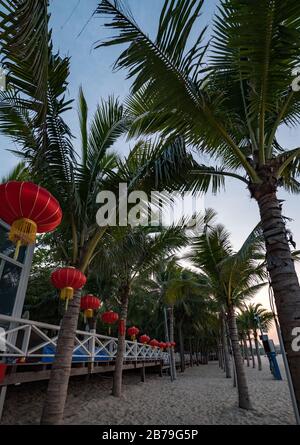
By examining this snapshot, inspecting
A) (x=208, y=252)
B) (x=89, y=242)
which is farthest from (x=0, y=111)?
(x=208, y=252)

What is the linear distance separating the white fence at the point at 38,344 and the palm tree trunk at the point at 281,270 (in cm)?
463

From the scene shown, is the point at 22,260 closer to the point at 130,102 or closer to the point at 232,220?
the point at 130,102

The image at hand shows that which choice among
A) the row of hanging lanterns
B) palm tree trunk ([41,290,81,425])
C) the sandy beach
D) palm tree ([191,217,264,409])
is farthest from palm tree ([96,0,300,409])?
the sandy beach

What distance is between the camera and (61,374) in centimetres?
424

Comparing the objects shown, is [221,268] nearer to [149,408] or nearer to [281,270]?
[149,408]

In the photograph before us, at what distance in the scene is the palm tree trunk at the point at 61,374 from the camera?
3975 millimetres

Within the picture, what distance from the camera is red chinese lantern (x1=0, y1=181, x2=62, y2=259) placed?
9.16 feet

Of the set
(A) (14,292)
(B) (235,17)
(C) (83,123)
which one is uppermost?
(C) (83,123)

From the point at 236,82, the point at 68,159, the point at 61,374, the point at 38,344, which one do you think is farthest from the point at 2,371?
the point at 236,82

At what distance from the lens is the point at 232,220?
25.7ft

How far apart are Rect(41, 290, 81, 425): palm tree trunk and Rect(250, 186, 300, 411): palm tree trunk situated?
3553 mm

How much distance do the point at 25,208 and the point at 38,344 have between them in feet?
21.0

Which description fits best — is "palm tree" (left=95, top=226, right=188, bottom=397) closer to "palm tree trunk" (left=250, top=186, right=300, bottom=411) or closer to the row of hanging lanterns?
the row of hanging lanterns
